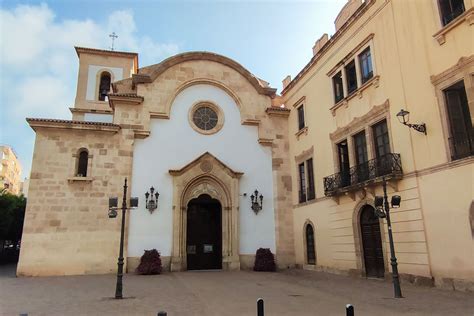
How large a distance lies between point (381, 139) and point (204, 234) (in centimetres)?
986

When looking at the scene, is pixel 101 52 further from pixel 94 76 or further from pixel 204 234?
pixel 204 234

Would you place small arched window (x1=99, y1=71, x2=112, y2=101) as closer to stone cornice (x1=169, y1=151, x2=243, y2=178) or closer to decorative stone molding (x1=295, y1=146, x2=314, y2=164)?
stone cornice (x1=169, y1=151, x2=243, y2=178)

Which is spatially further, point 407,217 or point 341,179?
point 341,179

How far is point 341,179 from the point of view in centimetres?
1490

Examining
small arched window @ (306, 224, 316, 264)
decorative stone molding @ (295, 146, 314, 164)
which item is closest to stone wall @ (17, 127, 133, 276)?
decorative stone molding @ (295, 146, 314, 164)

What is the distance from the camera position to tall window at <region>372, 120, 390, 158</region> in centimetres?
1295

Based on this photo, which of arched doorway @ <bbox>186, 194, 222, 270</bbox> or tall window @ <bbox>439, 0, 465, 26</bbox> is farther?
arched doorway @ <bbox>186, 194, 222, 270</bbox>

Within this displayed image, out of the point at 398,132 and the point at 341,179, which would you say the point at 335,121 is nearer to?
the point at 341,179

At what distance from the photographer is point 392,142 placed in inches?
488

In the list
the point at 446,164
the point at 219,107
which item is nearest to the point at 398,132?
the point at 446,164

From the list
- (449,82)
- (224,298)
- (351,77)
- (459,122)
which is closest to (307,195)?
(351,77)

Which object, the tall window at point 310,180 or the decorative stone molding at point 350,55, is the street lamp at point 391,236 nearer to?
the decorative stone molding at point 350,55

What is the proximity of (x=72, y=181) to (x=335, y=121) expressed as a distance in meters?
12.3

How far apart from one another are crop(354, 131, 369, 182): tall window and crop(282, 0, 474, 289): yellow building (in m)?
0.04
